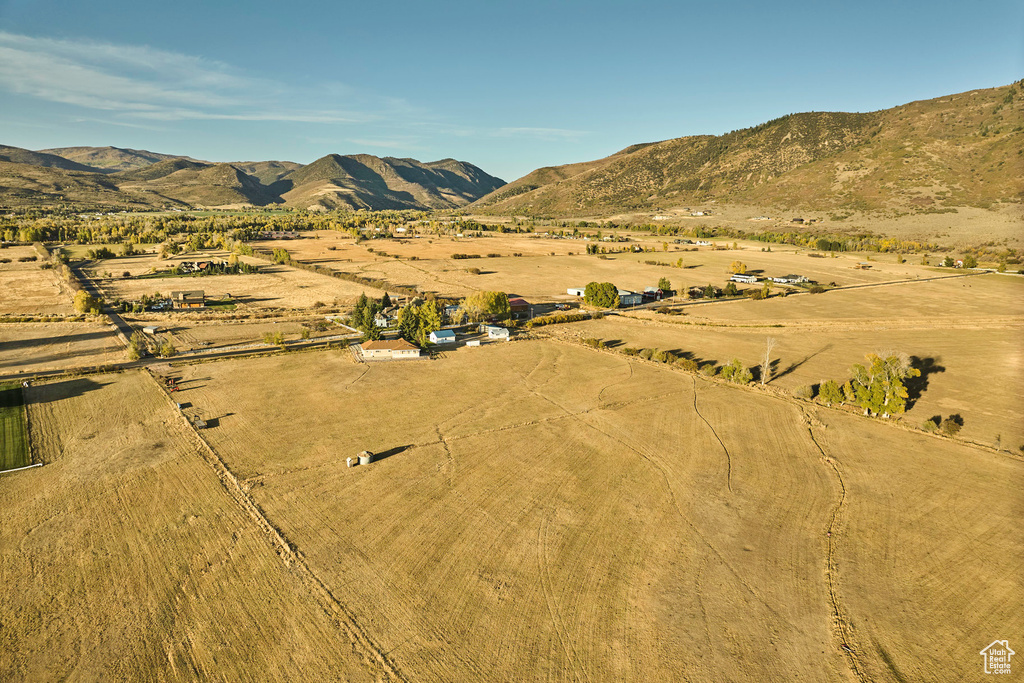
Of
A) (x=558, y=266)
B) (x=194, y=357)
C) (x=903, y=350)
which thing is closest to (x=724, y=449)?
(x=903, y=350)

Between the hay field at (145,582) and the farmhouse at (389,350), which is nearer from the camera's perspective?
the hay field at (145,582)

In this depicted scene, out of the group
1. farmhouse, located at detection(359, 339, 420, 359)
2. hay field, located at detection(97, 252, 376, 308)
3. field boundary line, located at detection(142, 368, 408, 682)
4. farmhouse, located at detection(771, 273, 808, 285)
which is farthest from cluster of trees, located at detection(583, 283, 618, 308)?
field boundary line, located at detection(142, 368, 408, 682)

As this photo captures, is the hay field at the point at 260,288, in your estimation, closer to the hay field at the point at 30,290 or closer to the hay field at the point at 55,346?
the hay field at the point at 30,290

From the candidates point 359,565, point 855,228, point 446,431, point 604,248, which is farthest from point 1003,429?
point 855,228

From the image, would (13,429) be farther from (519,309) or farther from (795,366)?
(795,366)

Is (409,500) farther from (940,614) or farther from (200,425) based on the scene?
(940,614)

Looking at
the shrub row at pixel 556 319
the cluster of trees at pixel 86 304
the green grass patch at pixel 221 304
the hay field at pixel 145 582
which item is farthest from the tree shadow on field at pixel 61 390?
the shrub row at pixel 556 319
